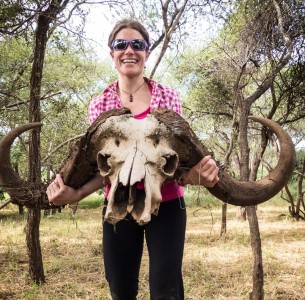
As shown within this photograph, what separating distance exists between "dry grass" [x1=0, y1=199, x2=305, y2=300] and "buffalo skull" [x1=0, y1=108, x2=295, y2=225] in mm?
904

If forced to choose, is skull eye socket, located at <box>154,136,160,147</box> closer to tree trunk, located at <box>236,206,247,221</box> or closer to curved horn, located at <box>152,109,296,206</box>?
curved horn, located at <box>152,109,296,206</box>

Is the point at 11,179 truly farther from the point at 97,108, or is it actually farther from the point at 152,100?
the point at 152,100

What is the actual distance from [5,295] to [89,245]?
3.87 metres

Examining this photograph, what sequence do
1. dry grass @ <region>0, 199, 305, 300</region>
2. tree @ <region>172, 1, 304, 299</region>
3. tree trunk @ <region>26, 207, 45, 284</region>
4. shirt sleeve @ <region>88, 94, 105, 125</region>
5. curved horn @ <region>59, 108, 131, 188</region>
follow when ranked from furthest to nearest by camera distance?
tree trunk @ <region>26, 207, 45, 284</region> → dry grass @ <region>0, 199, 305, 300</region> → tree @ <region>172, 1, 304, 299</region> → shirt sleeve @ <region>88, 94, 105, 125</region> → curved horn @ <region>59, 108, 131, 188</region>

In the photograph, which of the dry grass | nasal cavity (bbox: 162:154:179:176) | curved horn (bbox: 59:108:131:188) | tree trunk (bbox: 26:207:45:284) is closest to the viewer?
nasal cavity (bbox: 162:154:179:176)

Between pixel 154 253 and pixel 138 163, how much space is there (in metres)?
0.63

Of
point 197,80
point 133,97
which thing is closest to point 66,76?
point 197,80

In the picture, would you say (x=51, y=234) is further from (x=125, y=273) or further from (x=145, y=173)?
(x=145, y=173)

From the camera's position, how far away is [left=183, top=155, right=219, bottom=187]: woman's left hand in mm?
2081

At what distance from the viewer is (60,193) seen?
2.23 m

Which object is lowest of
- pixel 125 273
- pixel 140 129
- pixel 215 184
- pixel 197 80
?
pixel 125 273

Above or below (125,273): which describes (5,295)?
below

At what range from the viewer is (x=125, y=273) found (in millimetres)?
2377

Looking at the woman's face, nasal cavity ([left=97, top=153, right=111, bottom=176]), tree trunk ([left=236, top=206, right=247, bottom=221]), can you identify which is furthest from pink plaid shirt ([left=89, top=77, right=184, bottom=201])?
tree trunk ([left=236, top=206, right=247, bottom=221])
